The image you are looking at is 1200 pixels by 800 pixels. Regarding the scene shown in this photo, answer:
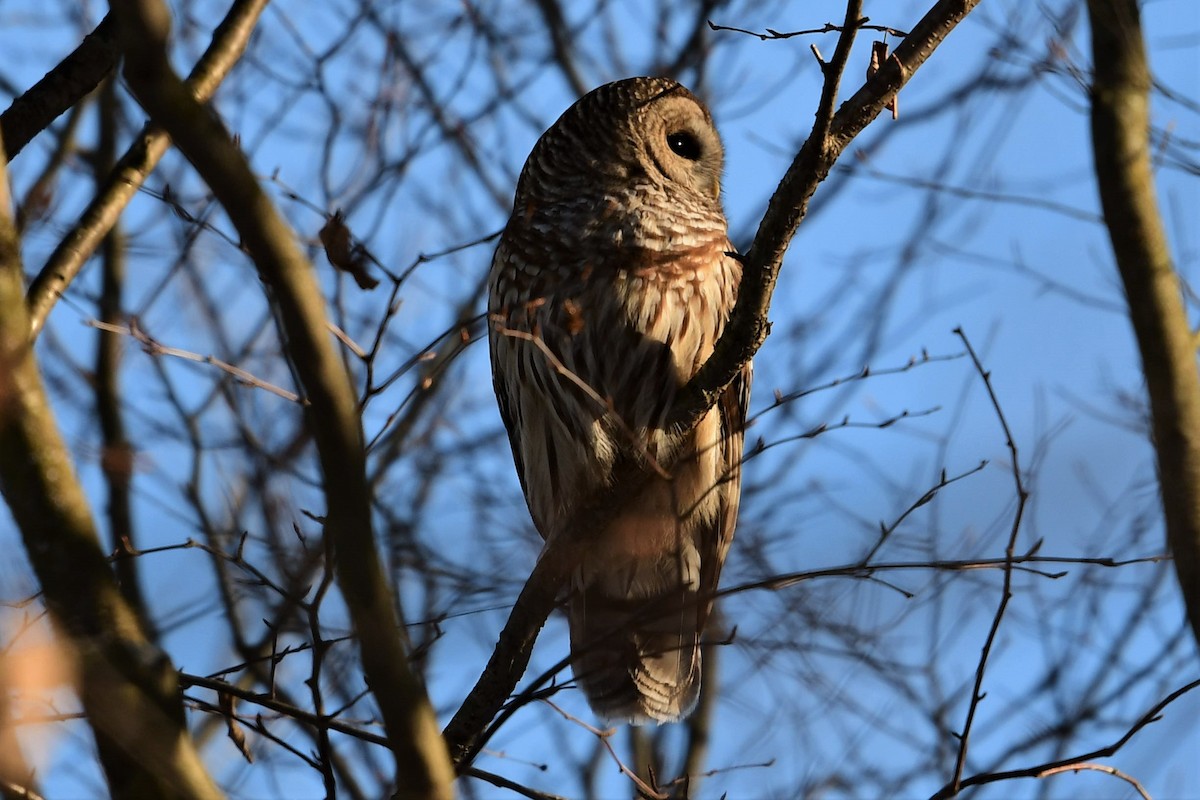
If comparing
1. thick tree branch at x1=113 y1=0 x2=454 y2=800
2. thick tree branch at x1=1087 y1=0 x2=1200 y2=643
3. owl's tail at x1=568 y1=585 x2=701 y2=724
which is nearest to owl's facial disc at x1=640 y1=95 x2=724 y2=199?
thick tree branch at x1=1087 y1=0 x2=1200 y2=643

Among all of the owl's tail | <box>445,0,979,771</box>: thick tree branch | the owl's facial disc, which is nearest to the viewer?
<box>445,0,979,771</box>: thick tree branch

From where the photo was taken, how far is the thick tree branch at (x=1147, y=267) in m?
3.88

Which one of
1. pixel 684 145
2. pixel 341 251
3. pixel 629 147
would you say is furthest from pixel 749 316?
pixel 684 145

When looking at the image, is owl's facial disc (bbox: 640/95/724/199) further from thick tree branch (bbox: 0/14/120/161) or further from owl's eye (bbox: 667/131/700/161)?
thick tree branch (bbox: 0/14/120/161)

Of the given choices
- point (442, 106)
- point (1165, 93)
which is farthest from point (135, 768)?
point (442, 106)

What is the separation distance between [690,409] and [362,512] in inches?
67.6

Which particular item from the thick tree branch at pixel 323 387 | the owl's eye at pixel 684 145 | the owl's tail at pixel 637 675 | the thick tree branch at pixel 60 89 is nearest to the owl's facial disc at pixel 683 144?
the owl's eye at pixel 684 145

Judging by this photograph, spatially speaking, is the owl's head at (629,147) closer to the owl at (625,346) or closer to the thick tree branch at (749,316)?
the owl at (625,346)

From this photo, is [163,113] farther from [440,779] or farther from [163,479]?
[163,479]

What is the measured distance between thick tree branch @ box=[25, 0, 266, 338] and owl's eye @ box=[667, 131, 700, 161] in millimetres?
1641

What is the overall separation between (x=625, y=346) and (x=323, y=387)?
234 cm

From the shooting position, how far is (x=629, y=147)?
16.6 ft

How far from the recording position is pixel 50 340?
6.66 meters

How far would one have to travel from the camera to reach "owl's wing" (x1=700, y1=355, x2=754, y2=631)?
185 inches
